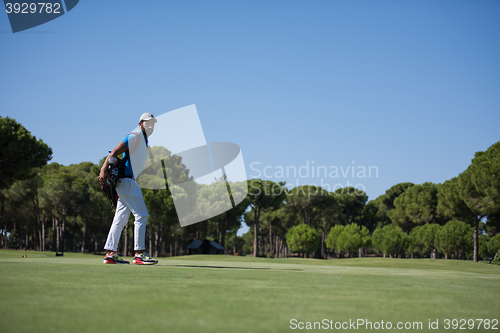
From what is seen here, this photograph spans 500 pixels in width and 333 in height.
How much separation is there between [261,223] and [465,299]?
228 feet

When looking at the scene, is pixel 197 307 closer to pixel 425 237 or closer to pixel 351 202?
pixel 425 237

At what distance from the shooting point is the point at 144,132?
21.0 feet

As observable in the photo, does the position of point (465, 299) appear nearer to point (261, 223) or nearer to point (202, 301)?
point (202, 301)

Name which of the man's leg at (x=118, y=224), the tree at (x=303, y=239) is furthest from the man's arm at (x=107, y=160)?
the tree at (x=303, y=239)

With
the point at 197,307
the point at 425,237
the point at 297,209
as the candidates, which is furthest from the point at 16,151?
the point at 297,209

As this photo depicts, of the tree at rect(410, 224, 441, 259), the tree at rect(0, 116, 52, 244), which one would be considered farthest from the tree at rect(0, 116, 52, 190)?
the tree at rect(410, 224, 441, 259)

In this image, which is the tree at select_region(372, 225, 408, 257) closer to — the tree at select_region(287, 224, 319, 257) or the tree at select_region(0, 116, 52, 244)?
the tree at select_region(287, 224, 319, 257)

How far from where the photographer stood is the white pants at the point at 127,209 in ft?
19.5

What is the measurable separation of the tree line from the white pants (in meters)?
23.6

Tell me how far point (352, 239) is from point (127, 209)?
46.4m

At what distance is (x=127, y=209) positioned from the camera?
241 inches

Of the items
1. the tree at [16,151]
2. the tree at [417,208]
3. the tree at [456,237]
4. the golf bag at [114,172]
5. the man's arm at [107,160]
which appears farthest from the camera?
the tree at [417,208]

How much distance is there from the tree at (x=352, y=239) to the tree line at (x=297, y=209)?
0.13m

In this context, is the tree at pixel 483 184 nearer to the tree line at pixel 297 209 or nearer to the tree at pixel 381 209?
the tree line at pixel 297 209
